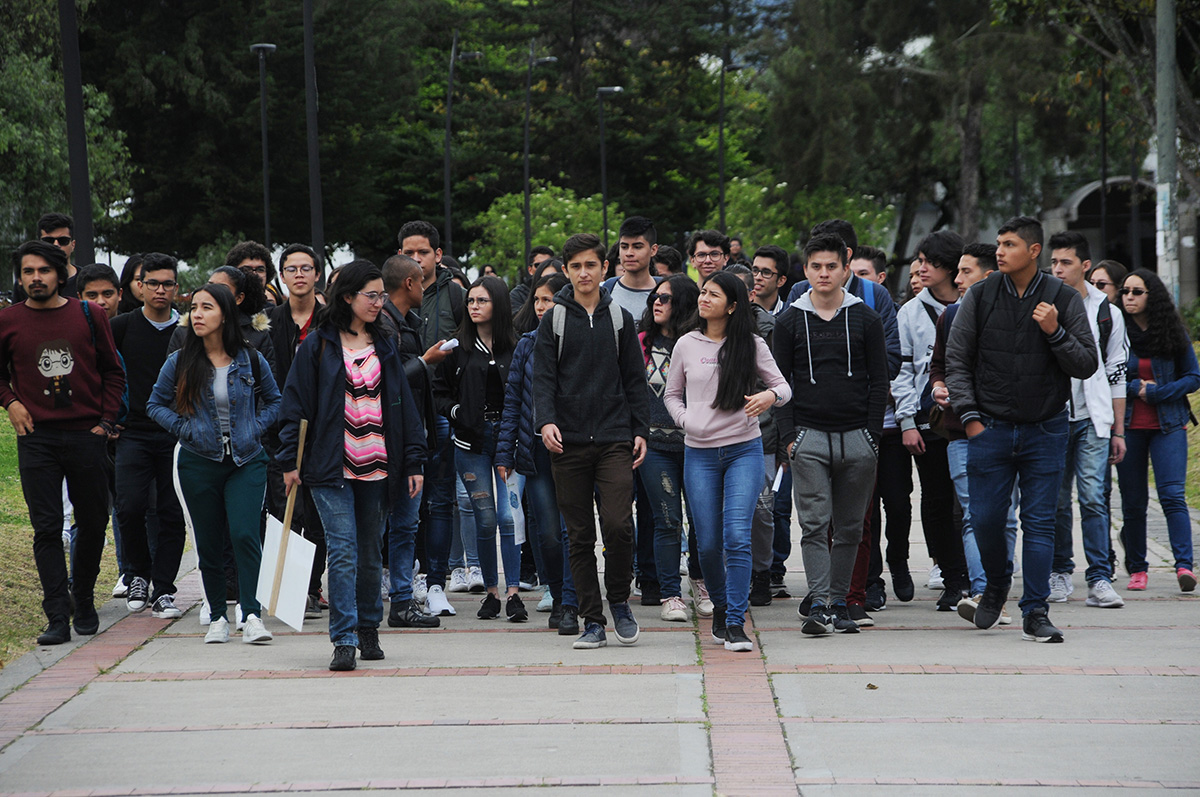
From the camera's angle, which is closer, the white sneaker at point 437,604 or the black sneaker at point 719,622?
the black sneaker at point 719,622

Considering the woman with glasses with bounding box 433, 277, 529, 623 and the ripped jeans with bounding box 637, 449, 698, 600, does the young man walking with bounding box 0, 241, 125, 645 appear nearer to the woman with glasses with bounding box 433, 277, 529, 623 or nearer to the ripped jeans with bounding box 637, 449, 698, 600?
the woman with glasses with bounding box 433, 277, 529, 623

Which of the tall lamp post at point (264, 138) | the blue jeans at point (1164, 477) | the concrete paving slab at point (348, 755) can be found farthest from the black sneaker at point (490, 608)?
the tall lamp post at point (264, 138)

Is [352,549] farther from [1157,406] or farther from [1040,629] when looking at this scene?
[1157,406]

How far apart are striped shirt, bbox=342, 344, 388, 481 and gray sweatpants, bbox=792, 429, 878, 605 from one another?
2070 mm

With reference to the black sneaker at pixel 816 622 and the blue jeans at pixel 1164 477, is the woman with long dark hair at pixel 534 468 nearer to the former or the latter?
the black sneaker at pixel 816 622

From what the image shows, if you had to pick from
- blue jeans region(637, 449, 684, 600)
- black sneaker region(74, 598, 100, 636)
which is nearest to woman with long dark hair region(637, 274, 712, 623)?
blue jeans region(637, 449, 684, 600)

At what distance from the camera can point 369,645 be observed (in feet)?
23.0

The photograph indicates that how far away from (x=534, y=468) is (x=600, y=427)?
65 cm

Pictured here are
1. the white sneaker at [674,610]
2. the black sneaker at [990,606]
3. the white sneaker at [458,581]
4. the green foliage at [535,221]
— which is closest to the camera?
the black sneaker at [990,606]

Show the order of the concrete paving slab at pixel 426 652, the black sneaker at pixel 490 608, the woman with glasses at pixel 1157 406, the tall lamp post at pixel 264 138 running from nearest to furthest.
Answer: the concrete paving slab at pixel 426 652, the black sneaker at pixel 490 608, the woman with glasses at pixel 1157 406, the tall lamp post at pixel 264 138

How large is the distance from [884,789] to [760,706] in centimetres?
A: 117

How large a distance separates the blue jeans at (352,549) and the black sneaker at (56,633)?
1.57m

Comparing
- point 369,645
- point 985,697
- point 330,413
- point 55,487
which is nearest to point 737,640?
point 985,697

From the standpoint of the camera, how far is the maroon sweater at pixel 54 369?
7480 millimetres
